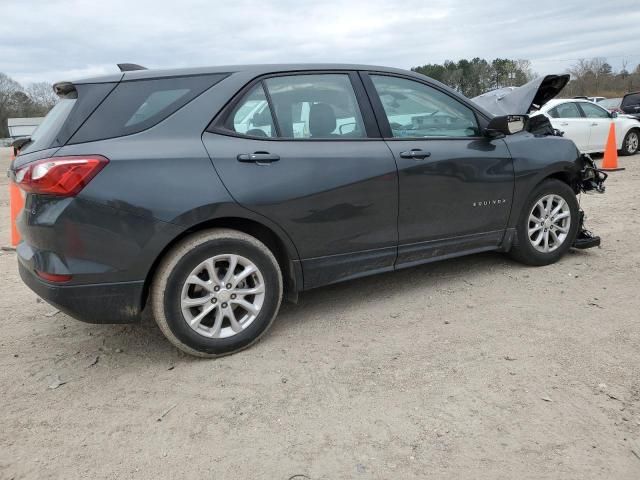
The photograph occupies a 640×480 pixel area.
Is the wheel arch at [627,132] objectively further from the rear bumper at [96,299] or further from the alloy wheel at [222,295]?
the rear bumper at [96,299]

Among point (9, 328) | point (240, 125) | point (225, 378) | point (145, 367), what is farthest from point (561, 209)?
point (9, 328)

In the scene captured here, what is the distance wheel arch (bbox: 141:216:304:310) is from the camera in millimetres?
3082

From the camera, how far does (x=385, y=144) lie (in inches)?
146

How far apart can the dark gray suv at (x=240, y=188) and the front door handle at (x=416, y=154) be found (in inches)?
0.4

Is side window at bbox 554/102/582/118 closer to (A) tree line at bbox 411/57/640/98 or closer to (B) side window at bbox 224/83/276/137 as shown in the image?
(B) side window at bbox 224/83/276/137

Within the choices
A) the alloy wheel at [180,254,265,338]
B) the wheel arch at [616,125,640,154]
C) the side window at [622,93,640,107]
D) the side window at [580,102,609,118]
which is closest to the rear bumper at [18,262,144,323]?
the alloy wheel at [180,254,265,338]

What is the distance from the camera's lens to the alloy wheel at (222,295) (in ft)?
10.2

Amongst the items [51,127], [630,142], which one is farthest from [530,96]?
[630,142]

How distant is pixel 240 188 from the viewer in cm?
314

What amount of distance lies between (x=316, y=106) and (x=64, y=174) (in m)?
1.64

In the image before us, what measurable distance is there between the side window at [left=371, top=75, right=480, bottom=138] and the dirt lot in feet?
4.15

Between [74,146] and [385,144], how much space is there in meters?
1.99

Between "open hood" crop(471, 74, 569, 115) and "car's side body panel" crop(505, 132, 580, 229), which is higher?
"open hood" crop(471, 74, 569, 115)

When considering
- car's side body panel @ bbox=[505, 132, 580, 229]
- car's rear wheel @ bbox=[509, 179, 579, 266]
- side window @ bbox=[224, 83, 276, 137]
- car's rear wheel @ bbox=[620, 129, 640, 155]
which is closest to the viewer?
side window @ bbox=[224, 83, 276, 137]
